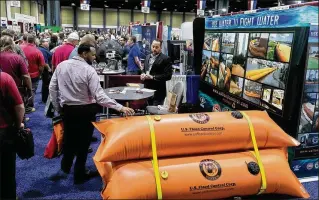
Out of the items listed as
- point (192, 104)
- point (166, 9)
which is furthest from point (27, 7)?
point (192, 104)

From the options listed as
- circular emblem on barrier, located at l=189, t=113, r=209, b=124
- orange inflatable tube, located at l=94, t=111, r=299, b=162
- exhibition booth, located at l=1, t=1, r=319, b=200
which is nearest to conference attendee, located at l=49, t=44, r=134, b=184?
exhibition booth, located at l=1, t=1, r=319, b=200

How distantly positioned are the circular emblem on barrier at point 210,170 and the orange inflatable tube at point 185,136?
12 centimetres

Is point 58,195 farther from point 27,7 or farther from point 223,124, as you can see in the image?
point 27,7

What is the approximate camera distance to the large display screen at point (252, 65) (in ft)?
9.43

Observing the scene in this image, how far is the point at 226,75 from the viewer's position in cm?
391

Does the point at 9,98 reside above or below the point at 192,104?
above

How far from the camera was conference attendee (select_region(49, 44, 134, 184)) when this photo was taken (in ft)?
9.23

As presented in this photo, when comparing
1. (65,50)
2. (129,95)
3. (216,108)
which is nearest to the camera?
(129,95)

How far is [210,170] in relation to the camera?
2.23m

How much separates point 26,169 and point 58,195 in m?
0.80

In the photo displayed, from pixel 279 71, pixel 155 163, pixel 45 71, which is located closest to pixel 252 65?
pixel 279 71

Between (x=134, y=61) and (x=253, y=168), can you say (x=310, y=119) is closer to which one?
(x=253, y=168)

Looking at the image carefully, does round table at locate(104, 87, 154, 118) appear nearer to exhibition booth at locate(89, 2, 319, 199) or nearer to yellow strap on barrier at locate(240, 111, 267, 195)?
exhibition booth at locate(89, 2, 319, 199)

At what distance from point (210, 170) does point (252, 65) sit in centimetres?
154
